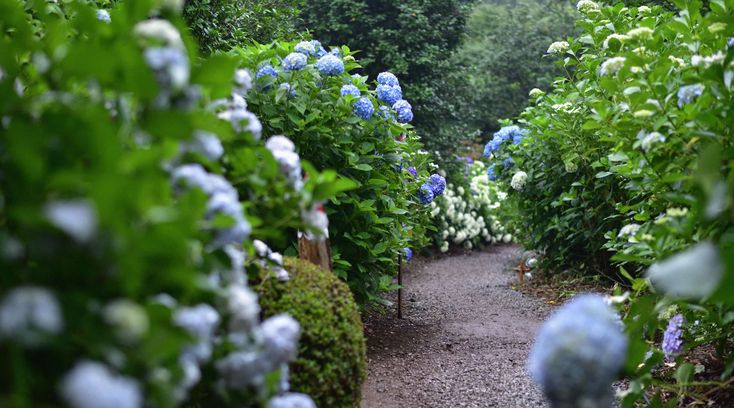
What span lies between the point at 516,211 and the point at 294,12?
298cm

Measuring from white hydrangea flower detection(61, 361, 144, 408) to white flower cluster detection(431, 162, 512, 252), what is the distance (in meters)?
7.50

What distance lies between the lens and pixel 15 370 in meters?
0.97

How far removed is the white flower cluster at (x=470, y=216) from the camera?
9180 millimetres

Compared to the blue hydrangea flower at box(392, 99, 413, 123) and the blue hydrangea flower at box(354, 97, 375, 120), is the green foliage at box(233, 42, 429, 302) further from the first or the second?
the blue hydrangea flower at box(392, 99, 413, 123)

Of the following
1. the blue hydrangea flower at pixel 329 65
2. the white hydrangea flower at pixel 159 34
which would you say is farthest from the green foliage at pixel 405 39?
the white hydrangea flower at pixel 159 34

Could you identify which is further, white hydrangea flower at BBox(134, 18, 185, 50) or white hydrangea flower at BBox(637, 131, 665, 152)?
white hydrangea flower at BBox(637, 131, 665, 152)

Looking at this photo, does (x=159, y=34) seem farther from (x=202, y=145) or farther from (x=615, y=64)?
(x=615, y=64)

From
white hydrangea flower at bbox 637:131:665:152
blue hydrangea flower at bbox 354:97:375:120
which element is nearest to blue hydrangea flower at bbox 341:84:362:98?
blue hydrangea flower at bbox 354:97:375:120

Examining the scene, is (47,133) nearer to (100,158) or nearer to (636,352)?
(100,158)

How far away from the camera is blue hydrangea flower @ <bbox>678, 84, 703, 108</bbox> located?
2445 millimetres

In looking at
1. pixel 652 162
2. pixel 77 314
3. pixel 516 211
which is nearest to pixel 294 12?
pixel 516 211

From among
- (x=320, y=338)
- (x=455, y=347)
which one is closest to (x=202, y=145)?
(x=320, y=338)

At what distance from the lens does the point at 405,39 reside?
9.05 m

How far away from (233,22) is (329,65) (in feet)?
7.13
